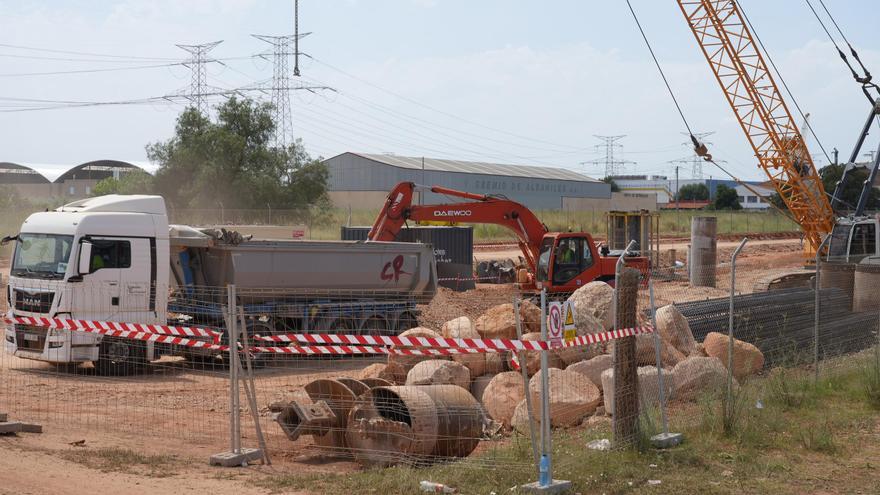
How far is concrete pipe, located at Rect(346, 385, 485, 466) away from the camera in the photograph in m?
9.48

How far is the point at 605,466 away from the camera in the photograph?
8.86 m

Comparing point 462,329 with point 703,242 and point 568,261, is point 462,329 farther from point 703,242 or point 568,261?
point 703,242

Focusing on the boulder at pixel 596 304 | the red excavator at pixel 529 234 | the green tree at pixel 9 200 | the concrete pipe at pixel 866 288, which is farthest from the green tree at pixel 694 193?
the boulder at pixel 596 304

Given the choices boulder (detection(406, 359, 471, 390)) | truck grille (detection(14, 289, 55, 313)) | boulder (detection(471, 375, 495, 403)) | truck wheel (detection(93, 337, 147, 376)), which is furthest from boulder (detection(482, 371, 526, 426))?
truck grille (detection(14, 289, 55, 313))

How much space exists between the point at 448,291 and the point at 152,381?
13224mm

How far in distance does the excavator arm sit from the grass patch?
534 inches

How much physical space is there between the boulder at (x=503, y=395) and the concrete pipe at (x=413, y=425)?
4.74ft

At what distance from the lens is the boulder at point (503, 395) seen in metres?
11.6

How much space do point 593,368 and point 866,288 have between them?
25.4 feet

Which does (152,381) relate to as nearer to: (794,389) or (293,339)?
(293,339)

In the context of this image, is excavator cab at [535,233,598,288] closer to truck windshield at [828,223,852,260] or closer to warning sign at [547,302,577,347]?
truck windshield at [828,223,852,260]

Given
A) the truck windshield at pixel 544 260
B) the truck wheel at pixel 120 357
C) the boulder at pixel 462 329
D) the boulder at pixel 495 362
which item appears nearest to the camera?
the boulder at pixel 495 362

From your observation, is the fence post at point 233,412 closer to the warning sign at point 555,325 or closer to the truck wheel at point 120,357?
the warning sign at point 555,325

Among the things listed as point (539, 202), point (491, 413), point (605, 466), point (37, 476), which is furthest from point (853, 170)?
point (539, 202)
